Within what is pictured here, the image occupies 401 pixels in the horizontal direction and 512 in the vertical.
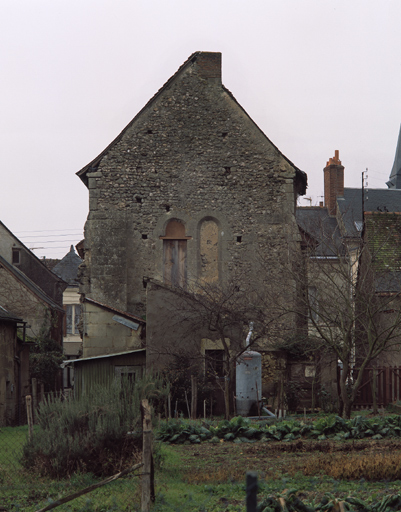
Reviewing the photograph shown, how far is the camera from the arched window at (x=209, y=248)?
2322 centimetres

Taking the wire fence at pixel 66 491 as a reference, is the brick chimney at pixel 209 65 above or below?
above

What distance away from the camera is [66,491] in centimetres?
866

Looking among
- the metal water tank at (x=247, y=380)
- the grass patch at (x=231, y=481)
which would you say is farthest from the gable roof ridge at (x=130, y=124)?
the grass patch at (x=231, y=481)

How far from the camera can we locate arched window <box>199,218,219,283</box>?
914 inches

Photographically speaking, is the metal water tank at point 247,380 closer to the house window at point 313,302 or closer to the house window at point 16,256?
the house window at point 313,302

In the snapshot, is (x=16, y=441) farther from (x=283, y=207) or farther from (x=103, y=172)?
(x=283, y=207)

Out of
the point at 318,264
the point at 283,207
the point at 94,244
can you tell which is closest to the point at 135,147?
the point at 94,244

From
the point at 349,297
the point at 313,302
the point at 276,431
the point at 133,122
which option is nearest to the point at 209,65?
the point at 133,122

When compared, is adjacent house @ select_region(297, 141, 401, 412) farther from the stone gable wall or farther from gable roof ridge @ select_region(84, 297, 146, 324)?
gable roof ridge @ select_region(84, 297, 146, 324)

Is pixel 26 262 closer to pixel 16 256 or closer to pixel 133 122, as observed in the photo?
pixel 16 256

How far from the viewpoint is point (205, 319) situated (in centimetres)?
1930

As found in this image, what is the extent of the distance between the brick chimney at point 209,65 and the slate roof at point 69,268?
23.8 metres

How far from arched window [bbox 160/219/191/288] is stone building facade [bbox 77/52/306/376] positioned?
4 centimetres

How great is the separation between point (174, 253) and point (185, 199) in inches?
76.9
